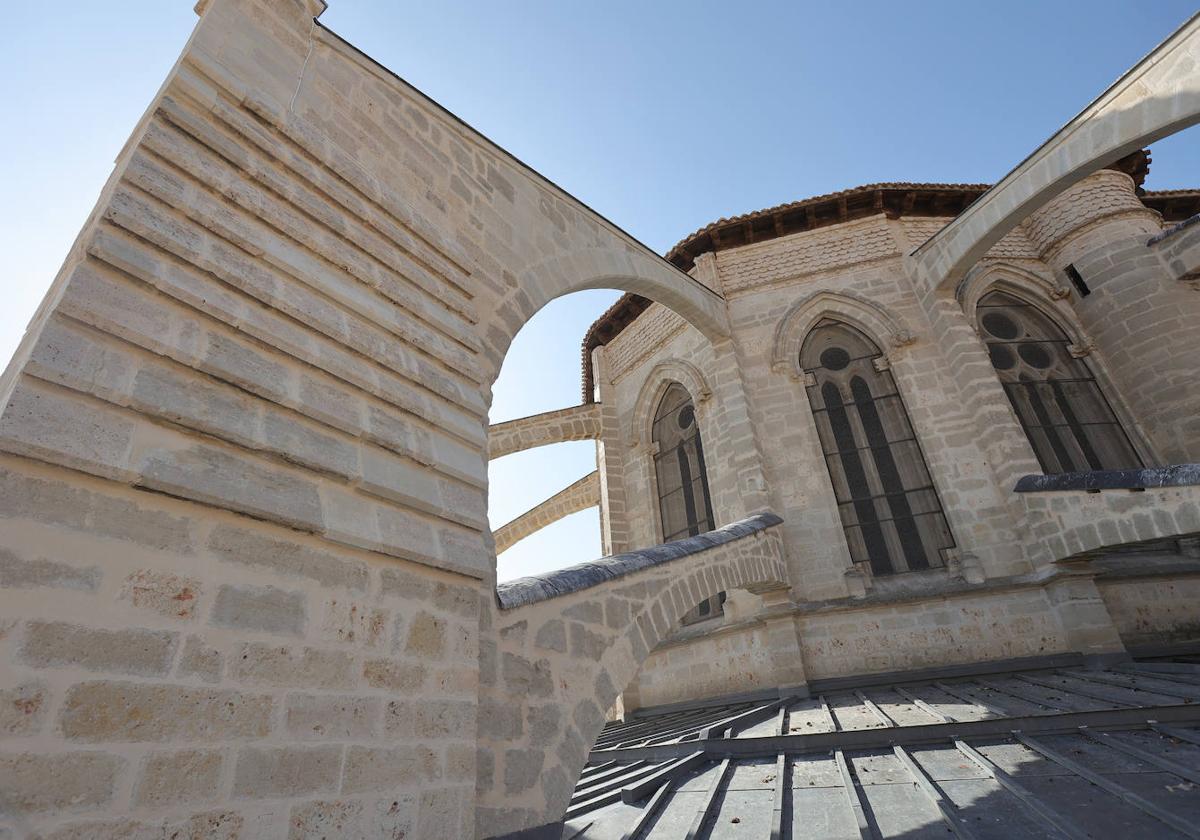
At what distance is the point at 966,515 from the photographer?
682 centimetres

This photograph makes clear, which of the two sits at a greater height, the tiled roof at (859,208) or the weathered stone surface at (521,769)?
the tiled roof at (859,208)

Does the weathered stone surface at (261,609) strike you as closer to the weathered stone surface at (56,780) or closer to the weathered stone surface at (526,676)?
the weathered stone surface at (56,780)

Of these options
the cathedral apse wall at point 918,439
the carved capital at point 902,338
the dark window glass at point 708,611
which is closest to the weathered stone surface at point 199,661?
the cathedral apse wall at point 918,439

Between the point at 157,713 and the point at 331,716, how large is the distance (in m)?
0.55

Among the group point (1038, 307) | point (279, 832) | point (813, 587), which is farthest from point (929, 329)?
point (279, 832)

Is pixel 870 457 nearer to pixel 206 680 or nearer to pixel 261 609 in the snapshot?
pixel 261 609

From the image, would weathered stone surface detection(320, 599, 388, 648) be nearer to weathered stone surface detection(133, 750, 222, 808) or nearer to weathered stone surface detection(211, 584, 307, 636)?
weathered stone surface detection(211, 584, 307, 636)

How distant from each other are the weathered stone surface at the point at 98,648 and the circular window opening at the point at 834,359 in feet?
26.8

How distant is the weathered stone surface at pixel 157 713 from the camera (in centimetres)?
155

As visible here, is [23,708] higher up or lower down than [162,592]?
lower down

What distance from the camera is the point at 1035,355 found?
27.4 feet

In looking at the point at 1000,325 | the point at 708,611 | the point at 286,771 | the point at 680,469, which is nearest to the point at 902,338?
the point at 1000,325

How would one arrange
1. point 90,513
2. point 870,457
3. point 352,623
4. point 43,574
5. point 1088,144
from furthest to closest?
1. point 870,457
2. point 1088,144
3. point 352,623
4. point 90,513
5. point 43,574

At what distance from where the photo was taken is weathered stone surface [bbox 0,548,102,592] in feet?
5.04
